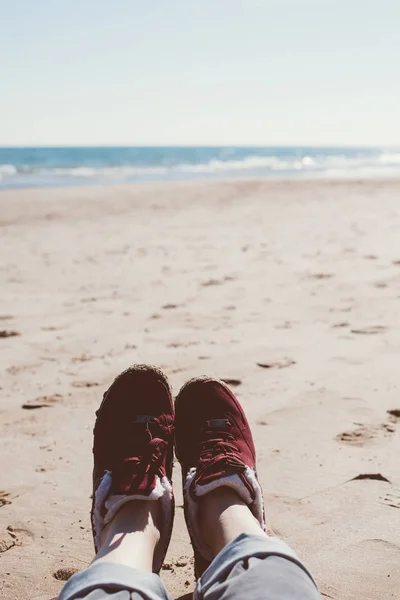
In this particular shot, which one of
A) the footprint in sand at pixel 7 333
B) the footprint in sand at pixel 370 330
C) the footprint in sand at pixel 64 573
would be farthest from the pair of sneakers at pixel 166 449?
the footprint in sand at pixel 7 333

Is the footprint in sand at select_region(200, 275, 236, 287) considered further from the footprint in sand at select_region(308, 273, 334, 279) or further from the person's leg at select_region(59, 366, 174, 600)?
the person's leg at select_region(59, 366, 174, 600)

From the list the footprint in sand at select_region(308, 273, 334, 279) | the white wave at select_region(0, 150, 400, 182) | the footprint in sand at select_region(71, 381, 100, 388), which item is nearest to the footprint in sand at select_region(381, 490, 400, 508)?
the footprint in sand at select_region(71, 381, 100, 388)

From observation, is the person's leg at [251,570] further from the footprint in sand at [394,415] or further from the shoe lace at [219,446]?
the footprint in sand at [394,415]

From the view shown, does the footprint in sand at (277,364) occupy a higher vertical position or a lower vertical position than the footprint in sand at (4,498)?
higher

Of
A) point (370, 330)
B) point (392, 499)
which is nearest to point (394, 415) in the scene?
point (392, 499)

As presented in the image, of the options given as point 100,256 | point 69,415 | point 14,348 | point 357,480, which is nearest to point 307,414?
point 357,480

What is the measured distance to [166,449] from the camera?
1961mm

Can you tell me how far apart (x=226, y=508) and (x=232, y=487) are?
10 centimetres

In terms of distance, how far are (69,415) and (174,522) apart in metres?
0.78

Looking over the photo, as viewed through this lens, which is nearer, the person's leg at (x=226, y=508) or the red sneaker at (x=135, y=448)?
the person's leg at (x=226, y=508)

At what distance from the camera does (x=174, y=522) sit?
184 centimetres

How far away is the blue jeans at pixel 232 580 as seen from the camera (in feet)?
3.84

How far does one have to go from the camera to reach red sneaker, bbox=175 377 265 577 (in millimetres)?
1692

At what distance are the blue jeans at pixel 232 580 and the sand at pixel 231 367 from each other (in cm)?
31
